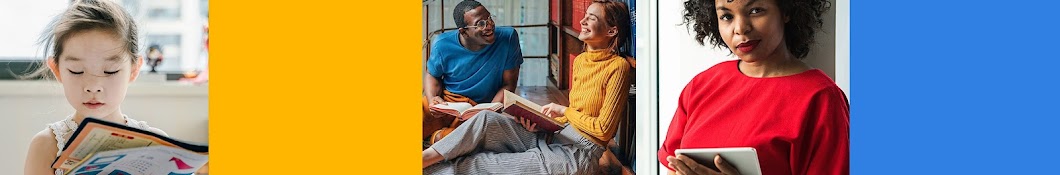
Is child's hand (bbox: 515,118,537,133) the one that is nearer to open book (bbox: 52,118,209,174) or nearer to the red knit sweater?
the red knit sweater

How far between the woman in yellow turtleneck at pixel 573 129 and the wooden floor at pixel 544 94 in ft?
0.07

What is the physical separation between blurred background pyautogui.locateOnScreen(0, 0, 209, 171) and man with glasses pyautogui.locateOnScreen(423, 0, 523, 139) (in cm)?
76

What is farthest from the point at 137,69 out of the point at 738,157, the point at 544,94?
the point at 738,157

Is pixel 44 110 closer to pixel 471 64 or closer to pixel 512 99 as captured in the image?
pixel 471 64

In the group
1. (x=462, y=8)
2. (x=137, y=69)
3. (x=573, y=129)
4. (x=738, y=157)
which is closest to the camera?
(x=738, y=157)

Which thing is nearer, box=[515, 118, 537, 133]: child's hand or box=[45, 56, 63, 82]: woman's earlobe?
box=[45, 56, 63, 82]: woman's earlobe

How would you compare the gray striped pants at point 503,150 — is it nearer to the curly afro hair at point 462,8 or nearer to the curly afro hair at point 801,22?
the curly afro hair at point 462,8

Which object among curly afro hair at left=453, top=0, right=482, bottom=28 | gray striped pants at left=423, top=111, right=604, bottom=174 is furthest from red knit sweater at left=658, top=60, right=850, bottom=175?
curly afro hair at left=453, top=0, right=482, bottom=28

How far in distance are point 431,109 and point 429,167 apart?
0.20m

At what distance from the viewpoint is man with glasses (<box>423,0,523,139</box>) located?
4.54 metres

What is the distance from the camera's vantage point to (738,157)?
166 inches

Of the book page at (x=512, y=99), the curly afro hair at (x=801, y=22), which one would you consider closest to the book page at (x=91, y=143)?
the book page at (x=512, y=99)

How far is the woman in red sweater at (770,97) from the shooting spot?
4207mm

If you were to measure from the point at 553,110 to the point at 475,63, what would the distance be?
308 millimetres
